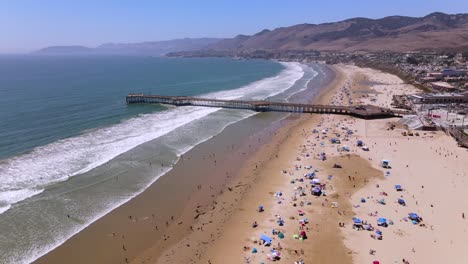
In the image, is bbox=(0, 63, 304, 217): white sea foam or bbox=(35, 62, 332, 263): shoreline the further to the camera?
bbox=(0, 63, 304, 217): white sea foam

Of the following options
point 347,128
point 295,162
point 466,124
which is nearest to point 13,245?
point 295,162

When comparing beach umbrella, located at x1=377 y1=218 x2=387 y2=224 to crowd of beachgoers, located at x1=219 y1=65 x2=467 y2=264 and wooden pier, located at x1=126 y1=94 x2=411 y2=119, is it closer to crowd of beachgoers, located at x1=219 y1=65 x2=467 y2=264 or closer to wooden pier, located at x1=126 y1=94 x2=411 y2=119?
crowd of beachgoers, located at x1=219 y1=65 x2=467 y2=264

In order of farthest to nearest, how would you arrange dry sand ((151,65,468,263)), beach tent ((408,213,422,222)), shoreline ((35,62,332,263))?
beach tent ((408,213,422,222))
shoreline ((35,62,332,263))
dry sand ((151,65,468,263))

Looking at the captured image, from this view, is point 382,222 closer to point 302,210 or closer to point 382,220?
point 382,220

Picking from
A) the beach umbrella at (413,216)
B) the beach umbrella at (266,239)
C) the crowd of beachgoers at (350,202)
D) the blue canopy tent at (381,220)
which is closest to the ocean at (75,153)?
the beach umbrella at (266,239)

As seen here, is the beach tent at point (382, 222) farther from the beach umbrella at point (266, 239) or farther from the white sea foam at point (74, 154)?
the white sea foam at point (74, 154)

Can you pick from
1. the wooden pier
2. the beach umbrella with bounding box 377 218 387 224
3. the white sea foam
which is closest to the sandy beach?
the beach umbrella with bounding box 377 218 387 224

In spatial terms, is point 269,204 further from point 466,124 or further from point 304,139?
point 466,124
